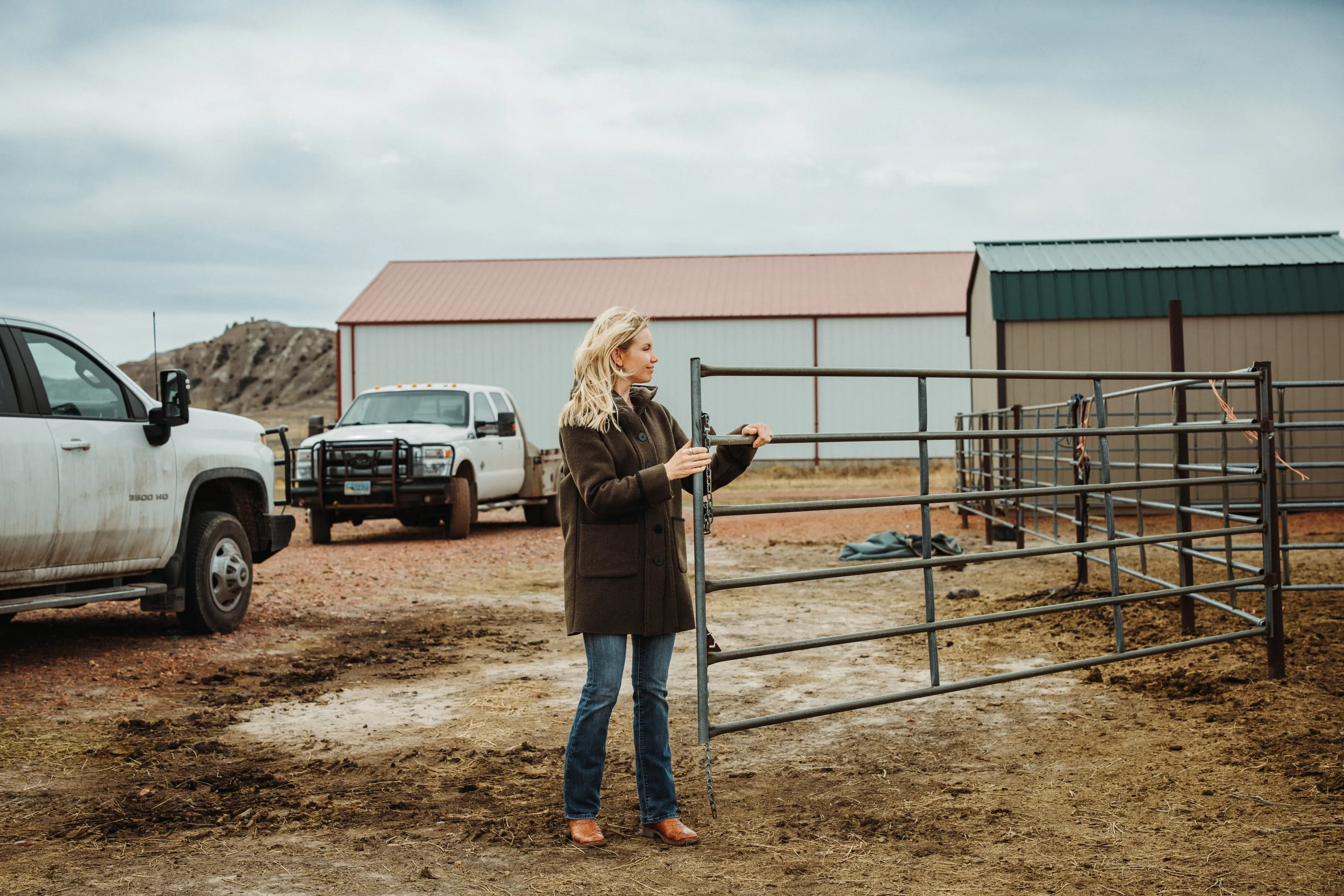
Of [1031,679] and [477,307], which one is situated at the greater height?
[477,307]

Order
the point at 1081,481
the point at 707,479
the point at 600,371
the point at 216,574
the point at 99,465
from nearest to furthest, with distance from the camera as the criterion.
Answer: the point at 600,371
the point at 707,479
the point at 99,465
the point at 216,574
the point at 1081,481

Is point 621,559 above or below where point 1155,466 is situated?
below

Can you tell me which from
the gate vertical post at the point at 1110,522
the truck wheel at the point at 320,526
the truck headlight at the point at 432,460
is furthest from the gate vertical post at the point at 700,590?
the truck wheel at the point at 320,526

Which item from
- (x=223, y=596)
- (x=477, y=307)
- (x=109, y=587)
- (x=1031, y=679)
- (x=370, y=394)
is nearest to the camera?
(x=1031, y=679)

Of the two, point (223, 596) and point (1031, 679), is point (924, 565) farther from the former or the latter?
point (223, 596)

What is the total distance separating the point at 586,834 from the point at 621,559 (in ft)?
3.00

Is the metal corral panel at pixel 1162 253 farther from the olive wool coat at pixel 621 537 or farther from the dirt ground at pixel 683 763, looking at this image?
the olive wool coat at pixel 621 537

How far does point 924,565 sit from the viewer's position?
452cm

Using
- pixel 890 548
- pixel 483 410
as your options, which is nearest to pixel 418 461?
pixel 483 410

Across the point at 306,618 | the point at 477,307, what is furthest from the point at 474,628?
the point at 477,307

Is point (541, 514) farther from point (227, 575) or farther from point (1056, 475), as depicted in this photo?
point (1056, 475)

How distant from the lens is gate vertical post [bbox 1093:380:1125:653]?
18.5 ft

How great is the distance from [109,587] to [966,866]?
5.53 m

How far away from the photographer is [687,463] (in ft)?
11.9
